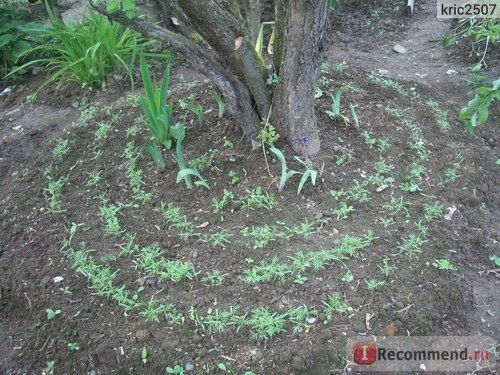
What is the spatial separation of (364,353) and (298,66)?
54.5 inches

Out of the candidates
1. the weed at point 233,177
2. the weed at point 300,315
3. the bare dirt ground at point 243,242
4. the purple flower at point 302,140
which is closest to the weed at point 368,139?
the bare dirt ground at point 243,242

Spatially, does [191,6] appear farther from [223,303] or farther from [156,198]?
[223,303]

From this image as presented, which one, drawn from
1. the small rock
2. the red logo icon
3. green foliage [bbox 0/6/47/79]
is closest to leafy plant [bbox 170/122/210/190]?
the red logo icon

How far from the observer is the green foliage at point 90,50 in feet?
12.3

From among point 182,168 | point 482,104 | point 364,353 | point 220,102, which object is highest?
point 482,104

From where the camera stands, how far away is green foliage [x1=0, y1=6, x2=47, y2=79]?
396 centimetres

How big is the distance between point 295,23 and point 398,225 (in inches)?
43.3

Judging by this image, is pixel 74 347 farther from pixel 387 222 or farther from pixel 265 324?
pixel 387 222

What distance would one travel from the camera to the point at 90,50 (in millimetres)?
3740

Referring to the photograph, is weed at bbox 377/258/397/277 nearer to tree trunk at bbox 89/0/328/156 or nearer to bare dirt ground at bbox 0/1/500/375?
bare dirt ground at bbox 0/1/500/375

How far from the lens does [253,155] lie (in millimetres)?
2875

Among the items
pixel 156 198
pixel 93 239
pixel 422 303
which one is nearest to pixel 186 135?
pixel 156 198

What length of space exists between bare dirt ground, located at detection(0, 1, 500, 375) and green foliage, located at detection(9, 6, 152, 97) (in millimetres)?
358

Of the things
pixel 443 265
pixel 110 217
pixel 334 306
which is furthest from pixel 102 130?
pixel 443 265
